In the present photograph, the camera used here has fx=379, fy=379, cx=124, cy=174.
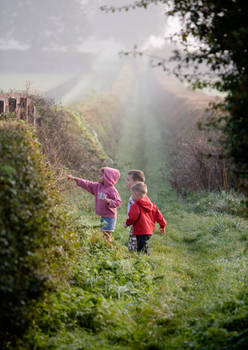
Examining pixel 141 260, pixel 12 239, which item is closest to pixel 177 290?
pixel 141 260

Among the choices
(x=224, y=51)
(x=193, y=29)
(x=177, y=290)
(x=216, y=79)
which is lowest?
(x=177, y=290)

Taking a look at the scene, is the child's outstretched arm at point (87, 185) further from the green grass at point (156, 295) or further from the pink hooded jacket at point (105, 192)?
the green grass at point (156, 295)

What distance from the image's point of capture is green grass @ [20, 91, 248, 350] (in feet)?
13.8

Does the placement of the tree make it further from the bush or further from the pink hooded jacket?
the pink hooded jacket

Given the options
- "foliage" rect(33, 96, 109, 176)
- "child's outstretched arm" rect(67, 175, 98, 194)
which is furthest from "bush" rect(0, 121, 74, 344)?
"foliage" rect(33, 96, 109, 176)

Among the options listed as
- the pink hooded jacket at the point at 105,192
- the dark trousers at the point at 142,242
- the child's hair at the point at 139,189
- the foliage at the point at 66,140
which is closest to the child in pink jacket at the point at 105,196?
the pink hooded jacket at the point at 105,192

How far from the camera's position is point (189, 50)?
4660mm

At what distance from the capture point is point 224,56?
14.0 ft

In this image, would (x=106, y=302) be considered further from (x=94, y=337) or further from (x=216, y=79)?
(x=216, y=79)

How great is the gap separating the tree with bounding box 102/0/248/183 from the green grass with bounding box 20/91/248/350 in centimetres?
132

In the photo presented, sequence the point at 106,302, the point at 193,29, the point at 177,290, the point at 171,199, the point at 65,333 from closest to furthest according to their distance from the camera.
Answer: the point at 65,333 → the point at 193,29 → the point at 106,302 → the point at 177,290 → the point at 171,199

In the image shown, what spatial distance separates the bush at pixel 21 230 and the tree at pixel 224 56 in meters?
2.04

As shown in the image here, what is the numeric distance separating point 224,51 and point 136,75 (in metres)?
75.4

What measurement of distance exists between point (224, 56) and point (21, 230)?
2920 mm
